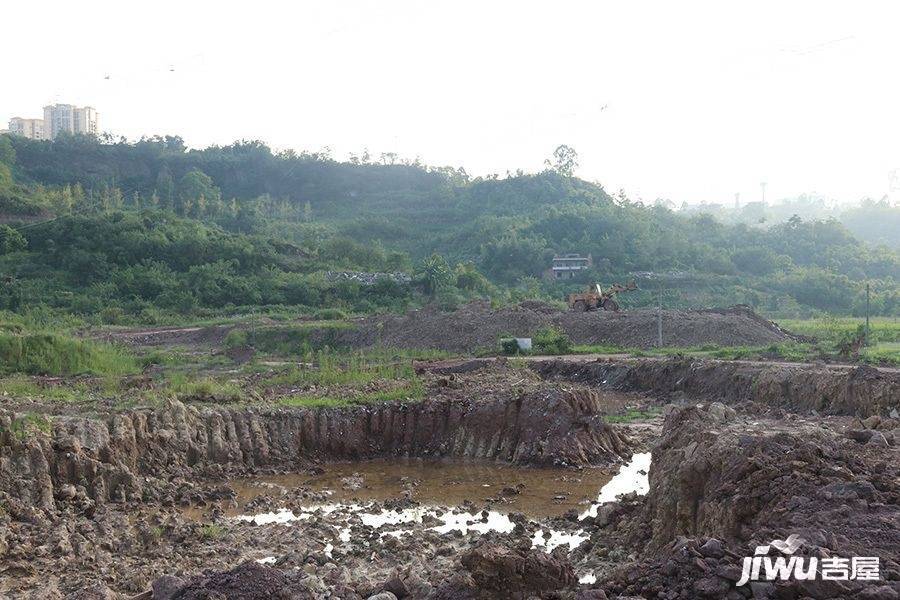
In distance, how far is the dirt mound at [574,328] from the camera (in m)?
36.2

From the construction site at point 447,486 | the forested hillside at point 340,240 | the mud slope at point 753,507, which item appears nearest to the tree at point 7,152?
the forested hillside at point 340,240

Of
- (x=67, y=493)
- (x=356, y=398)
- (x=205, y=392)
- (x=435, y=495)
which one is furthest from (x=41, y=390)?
(x=435, y=495)

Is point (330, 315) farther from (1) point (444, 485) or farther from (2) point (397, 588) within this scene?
(2) point (397, 588)

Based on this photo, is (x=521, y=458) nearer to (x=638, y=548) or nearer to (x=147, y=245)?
(x=638, y=548)

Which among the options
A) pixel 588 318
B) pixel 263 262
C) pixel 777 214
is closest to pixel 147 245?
pixel 263 262

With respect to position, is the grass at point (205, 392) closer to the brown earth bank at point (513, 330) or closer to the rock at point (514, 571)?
the rock at point (514, 571)

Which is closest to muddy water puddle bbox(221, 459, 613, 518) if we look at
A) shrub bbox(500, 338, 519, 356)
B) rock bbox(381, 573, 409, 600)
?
rock bbox(381, 573, 409, 600)

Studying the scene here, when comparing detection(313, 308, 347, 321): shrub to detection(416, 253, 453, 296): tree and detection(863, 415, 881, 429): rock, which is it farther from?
detection(863, 415, 881, 429): rock

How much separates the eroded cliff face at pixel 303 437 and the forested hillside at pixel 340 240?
29145 mm

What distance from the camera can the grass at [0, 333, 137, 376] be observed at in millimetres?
27156

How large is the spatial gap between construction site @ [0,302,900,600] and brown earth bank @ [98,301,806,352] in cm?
868

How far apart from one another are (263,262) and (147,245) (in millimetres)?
7565

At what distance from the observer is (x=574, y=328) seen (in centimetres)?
3862

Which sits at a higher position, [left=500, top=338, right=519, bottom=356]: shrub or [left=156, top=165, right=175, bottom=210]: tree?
[left=156, top=165, right=175, bottom=210]: tree
